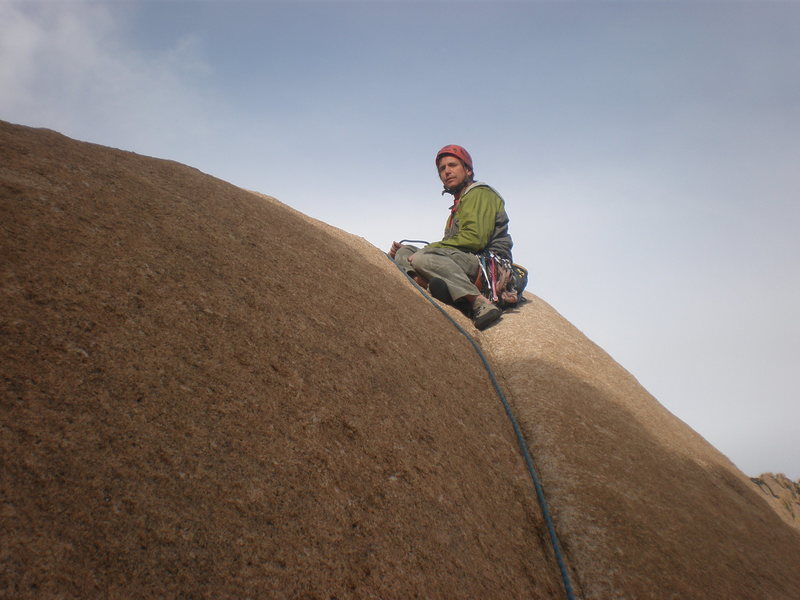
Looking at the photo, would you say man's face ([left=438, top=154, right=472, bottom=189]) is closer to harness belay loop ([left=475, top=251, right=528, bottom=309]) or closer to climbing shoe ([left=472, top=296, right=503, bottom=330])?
harness belay loop ([left=475, top=251, right=528, bottom=309])

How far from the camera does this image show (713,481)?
542 cm

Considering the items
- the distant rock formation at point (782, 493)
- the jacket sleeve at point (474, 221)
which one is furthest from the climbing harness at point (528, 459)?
the distant rock formation at point (782, 493)

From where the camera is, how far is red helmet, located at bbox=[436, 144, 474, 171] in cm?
779

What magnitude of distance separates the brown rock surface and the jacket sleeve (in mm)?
1695

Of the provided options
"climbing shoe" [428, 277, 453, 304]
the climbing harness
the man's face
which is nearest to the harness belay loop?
"climbing shoe" [428, 277, 453, 304]

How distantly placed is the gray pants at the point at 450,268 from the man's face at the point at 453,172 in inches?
54.0

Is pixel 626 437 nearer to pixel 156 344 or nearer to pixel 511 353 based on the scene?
pixel 511 353

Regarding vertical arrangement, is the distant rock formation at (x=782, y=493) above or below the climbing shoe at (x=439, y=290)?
below

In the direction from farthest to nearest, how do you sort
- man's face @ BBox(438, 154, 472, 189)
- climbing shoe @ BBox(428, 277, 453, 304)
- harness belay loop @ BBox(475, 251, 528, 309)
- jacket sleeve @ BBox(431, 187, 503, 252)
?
man's face @ BBox(438, 154, 472, 189)
harness belay loop @ BBox(475, 251, 528, 309)
jacket sleeve @ BBox(431, 187, 503, 252)
climbing shoe @ BBox(428, 277, 453, 304)

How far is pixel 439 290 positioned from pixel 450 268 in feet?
1.03

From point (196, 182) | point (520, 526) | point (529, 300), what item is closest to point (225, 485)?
point (520, 526)

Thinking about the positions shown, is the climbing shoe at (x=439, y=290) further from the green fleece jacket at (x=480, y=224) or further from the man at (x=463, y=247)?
the green fleece jacket at (x=480, y=224)

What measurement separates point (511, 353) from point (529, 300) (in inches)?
102

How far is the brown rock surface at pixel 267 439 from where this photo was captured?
1973 mm
